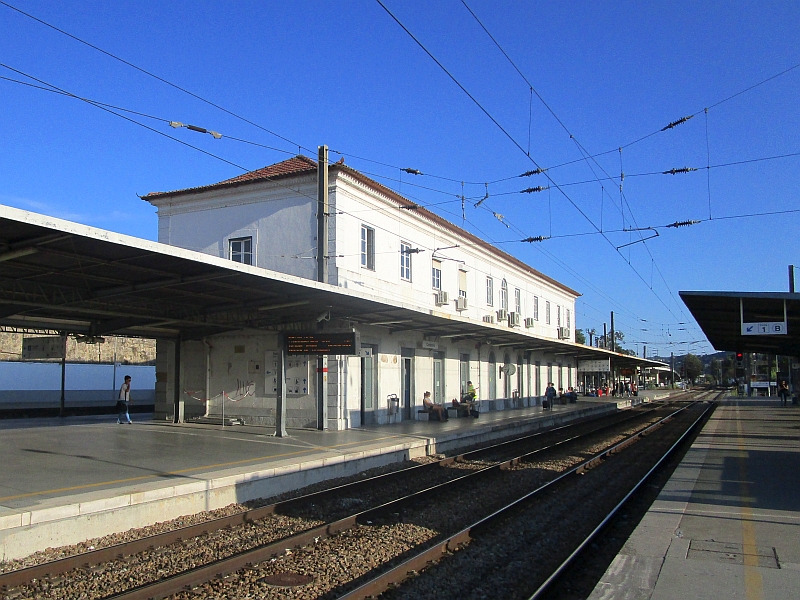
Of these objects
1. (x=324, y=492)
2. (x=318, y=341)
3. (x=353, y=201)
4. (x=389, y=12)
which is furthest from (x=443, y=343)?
(x=389, y=12)

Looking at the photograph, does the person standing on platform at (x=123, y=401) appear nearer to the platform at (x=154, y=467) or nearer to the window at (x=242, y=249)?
the platform at (x=154, y=467)

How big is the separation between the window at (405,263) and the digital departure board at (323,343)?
7924mm

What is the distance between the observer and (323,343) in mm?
16375

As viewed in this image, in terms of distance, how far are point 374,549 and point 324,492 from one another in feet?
10.6

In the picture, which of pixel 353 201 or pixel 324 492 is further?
pixel 353 201

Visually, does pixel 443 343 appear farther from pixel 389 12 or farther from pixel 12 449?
pixel 389 12

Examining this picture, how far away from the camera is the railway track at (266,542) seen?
636 centimetres

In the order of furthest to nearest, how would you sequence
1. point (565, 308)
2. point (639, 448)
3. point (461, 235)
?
1. point (565, 308)
2. point (461, 235)
3. point (639, 448)

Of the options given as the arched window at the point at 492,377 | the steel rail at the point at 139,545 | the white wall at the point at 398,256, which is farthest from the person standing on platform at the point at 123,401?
the arched window at the point at 492,377

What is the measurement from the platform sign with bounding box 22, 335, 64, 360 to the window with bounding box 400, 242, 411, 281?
11.7 m

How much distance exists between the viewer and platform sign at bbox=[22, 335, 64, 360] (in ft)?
72.5

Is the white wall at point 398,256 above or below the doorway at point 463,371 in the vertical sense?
above

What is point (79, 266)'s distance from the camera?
1068 cm

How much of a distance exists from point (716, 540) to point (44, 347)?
22293 millimetres
